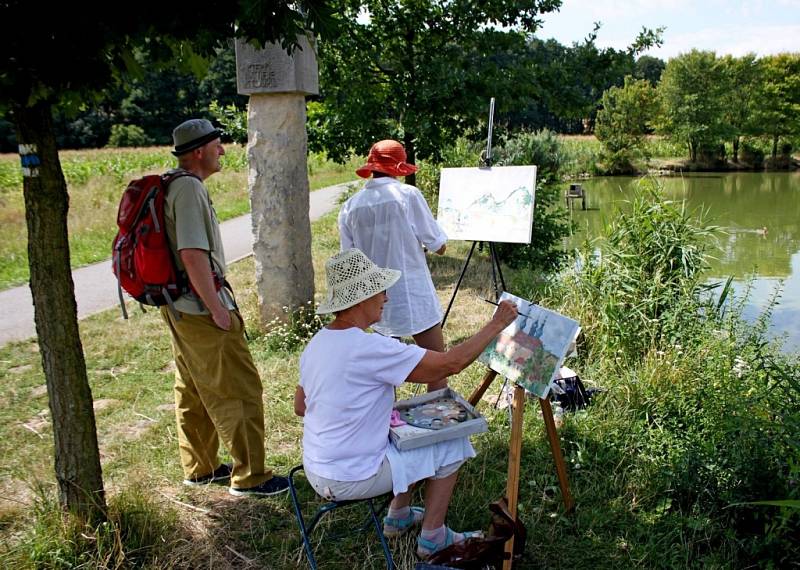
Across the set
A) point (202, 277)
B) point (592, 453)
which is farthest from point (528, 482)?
point (202, 277)

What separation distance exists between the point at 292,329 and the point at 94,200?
1173 cm

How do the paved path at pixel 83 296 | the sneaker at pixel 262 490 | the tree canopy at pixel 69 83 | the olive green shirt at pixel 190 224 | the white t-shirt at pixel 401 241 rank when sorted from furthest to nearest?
the paved path at pixel 83 296 < the white t-shirt at pixel 401 241 < the sneaker at pixel 262 490 < the olive green shirt at pixel 190 224 < the tree canopy at pixel 69 83

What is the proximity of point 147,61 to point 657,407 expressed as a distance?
11.0 ft

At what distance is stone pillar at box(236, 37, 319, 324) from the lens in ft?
16.8

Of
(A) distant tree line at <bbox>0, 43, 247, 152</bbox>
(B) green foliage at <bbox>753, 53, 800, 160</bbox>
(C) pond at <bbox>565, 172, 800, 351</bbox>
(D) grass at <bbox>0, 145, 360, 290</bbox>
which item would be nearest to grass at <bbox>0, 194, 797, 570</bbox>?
(C) pond at <bbox>565, 172, 800, 351</bbox>

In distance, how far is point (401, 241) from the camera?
3760mm

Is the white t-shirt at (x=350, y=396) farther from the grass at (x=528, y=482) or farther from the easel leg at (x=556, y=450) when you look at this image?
the easel leg at (x=556, y=450)

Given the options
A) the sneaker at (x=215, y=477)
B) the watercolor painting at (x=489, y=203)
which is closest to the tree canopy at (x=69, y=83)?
the sneaker at (x=215, y=477)

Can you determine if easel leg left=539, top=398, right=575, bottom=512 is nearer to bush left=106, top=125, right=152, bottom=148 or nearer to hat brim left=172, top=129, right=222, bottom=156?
hat brim left=172, top=129, right=222, bottom=156

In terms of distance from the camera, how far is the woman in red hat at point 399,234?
3754mm

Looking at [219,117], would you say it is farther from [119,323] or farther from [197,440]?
[197,440]

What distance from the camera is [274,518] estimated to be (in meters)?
3.08

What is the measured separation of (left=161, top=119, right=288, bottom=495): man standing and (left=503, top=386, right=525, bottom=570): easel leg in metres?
1.27

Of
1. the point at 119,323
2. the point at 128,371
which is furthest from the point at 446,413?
the point at 119,323
